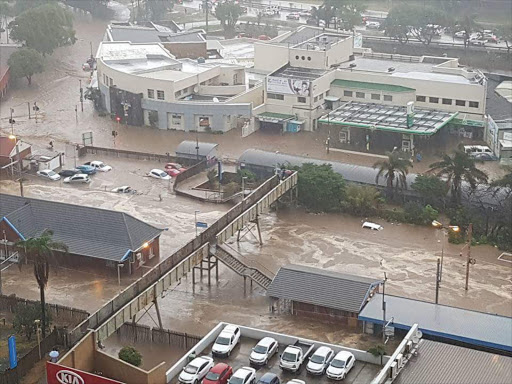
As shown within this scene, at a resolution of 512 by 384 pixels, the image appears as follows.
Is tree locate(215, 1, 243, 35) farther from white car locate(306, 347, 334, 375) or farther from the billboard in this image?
white car locate(306, 347, 334, 375)

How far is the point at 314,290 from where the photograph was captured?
148 feet

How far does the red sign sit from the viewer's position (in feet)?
113

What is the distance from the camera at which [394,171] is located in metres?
61.2

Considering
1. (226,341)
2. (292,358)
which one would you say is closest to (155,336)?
(226,341)

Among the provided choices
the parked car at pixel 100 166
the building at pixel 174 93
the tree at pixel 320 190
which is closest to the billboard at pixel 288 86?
the building at pixel 174 93

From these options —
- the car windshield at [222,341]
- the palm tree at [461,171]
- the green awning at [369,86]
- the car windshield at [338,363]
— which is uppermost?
the green awning at [369,86]

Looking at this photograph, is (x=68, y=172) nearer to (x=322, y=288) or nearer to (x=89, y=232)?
(x=89, y=232)

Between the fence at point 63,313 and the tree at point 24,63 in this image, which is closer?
the fence at point 63,313

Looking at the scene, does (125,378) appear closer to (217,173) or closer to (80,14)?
(217,173)

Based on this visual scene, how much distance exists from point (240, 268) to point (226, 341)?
31.1ft

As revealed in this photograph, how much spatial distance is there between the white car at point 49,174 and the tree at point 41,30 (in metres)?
36.8

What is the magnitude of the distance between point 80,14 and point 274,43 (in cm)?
5854

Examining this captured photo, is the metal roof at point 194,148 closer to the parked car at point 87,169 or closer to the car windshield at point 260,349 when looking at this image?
the parked car at point 87,169

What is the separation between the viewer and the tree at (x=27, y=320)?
42.9m
